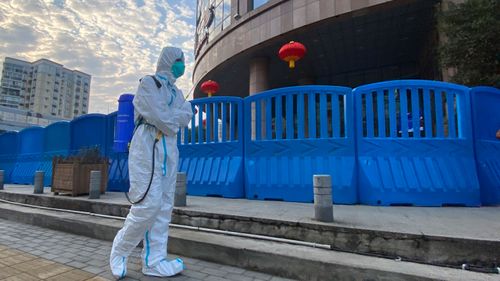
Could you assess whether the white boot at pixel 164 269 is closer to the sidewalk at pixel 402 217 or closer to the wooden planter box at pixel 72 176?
the sidewalk at pixel 402 217

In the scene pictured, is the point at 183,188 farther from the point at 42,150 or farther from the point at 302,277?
the point at 42,150

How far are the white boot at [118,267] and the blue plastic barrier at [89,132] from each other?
526 cm

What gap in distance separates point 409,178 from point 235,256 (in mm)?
3107

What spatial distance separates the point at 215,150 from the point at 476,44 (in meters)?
7.00

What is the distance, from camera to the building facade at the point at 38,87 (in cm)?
7175

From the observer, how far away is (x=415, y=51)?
15.7m

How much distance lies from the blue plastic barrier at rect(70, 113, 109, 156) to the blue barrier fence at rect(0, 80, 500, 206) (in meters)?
3.46

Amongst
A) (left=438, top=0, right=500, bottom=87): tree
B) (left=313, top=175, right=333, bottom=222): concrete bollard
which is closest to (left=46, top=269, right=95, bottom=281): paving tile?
(left=313, top=175, right=333, bottom=222): concrete bollard

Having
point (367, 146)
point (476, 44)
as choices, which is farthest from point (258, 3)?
point (367, 146)

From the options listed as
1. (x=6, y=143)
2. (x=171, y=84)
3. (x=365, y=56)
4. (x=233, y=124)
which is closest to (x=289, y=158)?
(x=233, y=124)

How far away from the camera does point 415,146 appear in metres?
4.62

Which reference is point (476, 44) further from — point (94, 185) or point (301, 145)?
point (94, 185)

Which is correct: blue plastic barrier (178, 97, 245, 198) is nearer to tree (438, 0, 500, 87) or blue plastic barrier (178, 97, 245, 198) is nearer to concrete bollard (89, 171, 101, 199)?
concrete bollard (89, 171, 101, 199)

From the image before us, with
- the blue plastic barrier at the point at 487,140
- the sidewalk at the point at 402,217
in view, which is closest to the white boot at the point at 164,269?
the sidewalk at the point at 402,217
